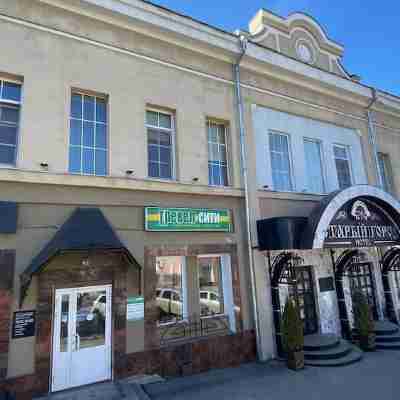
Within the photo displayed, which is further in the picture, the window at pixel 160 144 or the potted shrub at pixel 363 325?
the potted shrub at pixel 363 325

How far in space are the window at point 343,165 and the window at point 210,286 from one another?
20.8ft

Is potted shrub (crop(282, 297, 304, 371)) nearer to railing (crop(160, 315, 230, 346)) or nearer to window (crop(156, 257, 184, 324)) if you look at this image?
railing (crop(160, 315, 230, 346))

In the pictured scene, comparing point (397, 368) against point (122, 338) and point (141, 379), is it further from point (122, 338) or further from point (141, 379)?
point (122, 338)

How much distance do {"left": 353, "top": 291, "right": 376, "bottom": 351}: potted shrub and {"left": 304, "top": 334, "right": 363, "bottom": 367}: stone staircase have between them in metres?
0.41

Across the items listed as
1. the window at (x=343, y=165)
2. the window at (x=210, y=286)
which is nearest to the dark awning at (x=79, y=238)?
the window at (x=210, y=286)

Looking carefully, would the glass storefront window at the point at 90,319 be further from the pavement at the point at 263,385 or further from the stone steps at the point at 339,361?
the stone steps at the point at 339,361

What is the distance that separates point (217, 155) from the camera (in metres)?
9.48

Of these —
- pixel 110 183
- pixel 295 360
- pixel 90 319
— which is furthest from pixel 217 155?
pixel 295 360

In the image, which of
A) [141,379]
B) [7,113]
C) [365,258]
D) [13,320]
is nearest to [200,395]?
[141,379]

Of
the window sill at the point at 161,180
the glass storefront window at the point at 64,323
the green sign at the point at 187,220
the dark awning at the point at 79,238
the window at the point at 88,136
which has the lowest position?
the glass storefront window at the point at 64,323

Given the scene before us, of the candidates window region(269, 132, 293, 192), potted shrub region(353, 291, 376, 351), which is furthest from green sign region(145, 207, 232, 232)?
potted shrub region(353, 291, 376, 351)

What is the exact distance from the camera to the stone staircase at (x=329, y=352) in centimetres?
809

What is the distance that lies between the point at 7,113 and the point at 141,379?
6.72 metres

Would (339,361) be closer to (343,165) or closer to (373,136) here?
(343,165)
